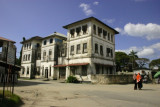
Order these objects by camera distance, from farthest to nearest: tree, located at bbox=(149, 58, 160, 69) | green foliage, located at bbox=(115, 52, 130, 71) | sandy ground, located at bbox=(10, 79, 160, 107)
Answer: tree, located at bbox=(149, 58, 160, 69) → green foliage, located at bbox=(115, 52, 130, 71) → sandy ground, located at bbox=(10, 79, 160, 107)

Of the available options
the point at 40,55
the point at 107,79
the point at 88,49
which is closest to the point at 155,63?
the point at 88,49

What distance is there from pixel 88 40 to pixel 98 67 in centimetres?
523

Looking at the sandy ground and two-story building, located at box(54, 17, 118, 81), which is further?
two-story building, located at box(54, 17, 118, 81)

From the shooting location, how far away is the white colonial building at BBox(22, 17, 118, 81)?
23312mm

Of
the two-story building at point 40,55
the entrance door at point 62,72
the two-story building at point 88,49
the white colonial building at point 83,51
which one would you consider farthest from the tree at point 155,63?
the entrance door at point 62,72

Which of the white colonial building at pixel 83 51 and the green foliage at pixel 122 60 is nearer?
the white colonial building at pixel 83 51

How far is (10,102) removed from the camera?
5293 mm

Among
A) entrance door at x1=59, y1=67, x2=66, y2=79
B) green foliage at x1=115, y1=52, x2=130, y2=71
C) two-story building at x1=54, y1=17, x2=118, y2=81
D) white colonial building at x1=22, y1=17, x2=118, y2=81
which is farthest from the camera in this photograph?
green foliage at x1=115, y1=52, x2=130, y2=71

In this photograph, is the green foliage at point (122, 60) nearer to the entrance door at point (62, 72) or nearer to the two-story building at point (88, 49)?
the two-story building at point (88, 49)

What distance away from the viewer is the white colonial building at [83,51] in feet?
76.5

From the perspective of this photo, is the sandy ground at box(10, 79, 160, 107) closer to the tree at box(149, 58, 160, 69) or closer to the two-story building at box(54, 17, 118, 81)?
the two-story building at box(54, 17, 118, 81)

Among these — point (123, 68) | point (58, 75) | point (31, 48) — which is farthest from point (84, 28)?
point (123, 68)

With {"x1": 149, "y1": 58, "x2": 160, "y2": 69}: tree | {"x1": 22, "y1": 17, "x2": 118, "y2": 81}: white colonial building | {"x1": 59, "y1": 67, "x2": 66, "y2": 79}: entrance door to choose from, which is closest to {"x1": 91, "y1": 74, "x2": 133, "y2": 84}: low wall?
{"x1": 22, "y1": 17, "x2": 118, "y2": 81}: white colonial building

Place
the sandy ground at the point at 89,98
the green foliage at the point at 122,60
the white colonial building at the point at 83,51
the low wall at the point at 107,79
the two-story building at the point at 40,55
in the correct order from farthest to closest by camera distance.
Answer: the green foliage at the point at 122,60 → the two-story building at the point at 40,55 → the white colonial building at the point at 83,51 → the low wall at the point at 107,79 → the sandy ground at the point at 89,98
